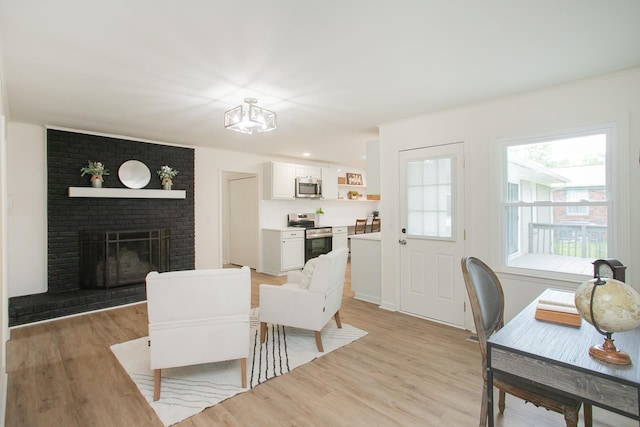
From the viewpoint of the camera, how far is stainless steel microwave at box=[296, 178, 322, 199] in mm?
6504

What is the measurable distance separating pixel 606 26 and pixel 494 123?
1.28m

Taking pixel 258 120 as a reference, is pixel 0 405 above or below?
below

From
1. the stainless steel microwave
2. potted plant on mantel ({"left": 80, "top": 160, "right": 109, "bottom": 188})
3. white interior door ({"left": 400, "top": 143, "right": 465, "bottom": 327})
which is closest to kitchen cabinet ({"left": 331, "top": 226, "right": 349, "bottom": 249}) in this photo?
the stainless steel microwave

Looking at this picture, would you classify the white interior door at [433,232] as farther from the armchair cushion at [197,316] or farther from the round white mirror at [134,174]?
the round white mirror at [134,174]

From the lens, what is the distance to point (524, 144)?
301cm

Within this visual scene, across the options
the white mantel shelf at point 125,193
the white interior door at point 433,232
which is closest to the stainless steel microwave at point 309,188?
the white mantel shelf at point 125,193

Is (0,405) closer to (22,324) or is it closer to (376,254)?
(22,324)

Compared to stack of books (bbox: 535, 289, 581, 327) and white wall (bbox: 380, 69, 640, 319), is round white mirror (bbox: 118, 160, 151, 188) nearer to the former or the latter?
white wall (bbox: 380, 69, 640, 319)

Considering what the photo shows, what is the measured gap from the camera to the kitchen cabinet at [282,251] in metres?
5.98

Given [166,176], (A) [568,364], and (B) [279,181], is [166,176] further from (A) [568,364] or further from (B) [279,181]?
(A) [568,364]

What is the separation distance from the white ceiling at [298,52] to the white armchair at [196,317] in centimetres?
154

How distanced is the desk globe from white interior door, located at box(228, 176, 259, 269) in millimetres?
5651

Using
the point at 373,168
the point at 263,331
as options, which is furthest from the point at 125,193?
the point at 373,168

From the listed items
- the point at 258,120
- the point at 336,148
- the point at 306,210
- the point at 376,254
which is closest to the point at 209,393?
the point at 258,120
